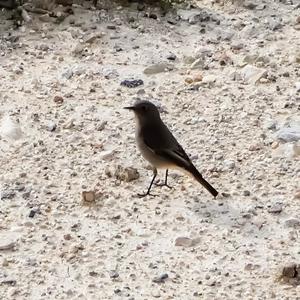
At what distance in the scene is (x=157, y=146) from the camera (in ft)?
21.1

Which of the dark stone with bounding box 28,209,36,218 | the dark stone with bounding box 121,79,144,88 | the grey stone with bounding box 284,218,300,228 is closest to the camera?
the grey stone with bounding box 284,218,300,228

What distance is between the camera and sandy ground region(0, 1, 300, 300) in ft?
18.3

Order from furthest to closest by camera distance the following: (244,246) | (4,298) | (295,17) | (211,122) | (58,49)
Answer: (295,17)
(58,49)
(211,122)
(244,246)
(4,298)


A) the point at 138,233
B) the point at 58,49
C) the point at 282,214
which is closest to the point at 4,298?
the point at 138,233

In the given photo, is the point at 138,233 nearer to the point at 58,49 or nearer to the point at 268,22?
the point at 58,49

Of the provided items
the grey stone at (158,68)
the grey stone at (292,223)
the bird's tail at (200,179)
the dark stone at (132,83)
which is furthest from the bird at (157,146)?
the grey stone at (158,68)

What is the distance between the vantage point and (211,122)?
724cm

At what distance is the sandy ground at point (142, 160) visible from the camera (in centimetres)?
557

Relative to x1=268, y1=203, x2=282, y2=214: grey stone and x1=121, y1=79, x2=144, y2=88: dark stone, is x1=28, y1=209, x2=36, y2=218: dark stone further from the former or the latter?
x1=121, y1=79, x2=144, y2=88: dark stone

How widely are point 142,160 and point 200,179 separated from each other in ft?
2.30

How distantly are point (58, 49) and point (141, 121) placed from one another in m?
2.04

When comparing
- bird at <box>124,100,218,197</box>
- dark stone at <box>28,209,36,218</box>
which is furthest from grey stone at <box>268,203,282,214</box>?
dark stone at <box>28,209,36,218</box>

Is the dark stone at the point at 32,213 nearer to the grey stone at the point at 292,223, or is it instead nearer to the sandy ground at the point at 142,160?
the sandy ground at the point at 142,160

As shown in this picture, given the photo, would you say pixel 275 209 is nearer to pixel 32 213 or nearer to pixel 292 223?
pixel 292 223
